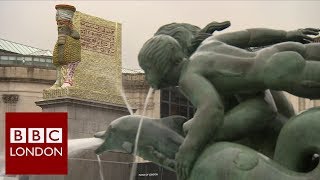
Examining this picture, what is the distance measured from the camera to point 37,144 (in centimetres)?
1809

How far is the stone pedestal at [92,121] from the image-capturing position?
19.3m

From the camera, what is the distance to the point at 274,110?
565cm

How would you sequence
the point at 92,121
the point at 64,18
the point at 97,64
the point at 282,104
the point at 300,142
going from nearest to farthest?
the point at 300,142
the point at 282,104
the point at 64,18
the point at 92,121
the point at 97,64

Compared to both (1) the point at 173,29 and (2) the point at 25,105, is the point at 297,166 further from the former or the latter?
(2) the point at 25,105

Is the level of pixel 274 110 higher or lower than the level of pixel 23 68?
higher

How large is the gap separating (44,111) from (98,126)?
1770mm

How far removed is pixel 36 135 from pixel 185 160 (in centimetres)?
1347

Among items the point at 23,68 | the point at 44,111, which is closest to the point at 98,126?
the point at 44,111

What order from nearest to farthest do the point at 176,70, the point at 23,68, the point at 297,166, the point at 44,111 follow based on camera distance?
the point at 297,166 < the point at 176,70 < the point at 44,111 < the point at 23,68

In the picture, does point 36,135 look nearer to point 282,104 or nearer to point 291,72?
point 282,104

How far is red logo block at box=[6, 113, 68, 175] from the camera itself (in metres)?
18.0

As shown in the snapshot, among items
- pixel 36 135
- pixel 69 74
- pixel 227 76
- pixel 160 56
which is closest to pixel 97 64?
pixel 69 74

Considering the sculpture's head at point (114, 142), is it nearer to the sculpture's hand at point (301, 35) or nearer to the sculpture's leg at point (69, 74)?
the sculpture's hand at point (301, 35)

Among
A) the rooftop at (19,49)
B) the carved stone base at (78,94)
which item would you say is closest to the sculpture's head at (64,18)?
the carved stone base at (78,94)
